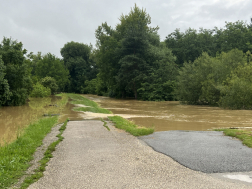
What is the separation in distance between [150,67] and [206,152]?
36630 millimetres

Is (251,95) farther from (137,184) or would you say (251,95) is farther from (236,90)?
(137,184)

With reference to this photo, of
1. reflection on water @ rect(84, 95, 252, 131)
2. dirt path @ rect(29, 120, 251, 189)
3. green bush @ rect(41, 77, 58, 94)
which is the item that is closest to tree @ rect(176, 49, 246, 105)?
reflection on water @ rect(84, 95, 252, 131)

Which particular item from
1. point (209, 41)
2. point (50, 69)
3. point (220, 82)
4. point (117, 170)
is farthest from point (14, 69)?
point (209, 41)

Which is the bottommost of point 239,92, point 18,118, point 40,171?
point 18,118

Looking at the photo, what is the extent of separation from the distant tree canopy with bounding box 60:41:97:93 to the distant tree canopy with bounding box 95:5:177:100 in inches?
1342

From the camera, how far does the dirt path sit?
4617 millimetres

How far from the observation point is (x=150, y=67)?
140ft

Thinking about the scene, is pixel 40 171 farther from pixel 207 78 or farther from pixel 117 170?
pixel 207 78

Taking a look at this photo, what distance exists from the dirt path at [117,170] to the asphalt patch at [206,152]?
0.39 m

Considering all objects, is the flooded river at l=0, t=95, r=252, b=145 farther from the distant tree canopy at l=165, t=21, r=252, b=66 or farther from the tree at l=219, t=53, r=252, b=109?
the distant tree canopy at l=165, t=21, r=252, b=66

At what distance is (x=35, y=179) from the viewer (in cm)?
496

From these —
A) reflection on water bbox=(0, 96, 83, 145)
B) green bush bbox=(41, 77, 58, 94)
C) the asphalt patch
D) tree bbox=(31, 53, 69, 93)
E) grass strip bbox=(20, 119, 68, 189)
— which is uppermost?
tree bbox=(31, 53, 69, 93)

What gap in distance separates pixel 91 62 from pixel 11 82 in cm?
5928

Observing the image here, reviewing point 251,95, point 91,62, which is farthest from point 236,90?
point 91,62
